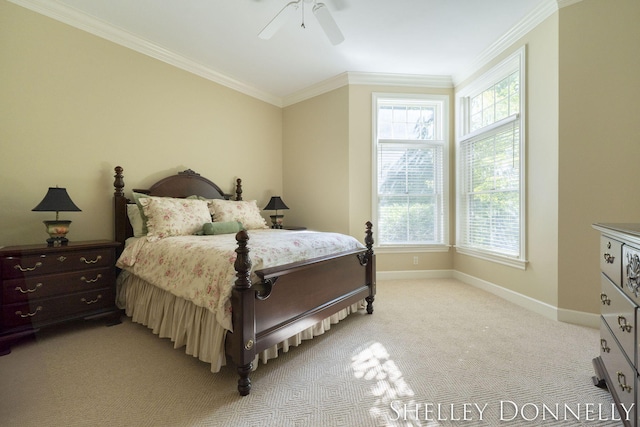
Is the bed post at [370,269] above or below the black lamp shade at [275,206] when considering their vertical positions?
below

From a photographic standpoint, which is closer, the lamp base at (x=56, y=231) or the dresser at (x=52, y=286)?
the dresser at (x=52, y=286)

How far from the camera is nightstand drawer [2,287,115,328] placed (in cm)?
205

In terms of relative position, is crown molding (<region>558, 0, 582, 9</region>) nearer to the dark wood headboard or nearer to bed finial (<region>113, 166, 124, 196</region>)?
the dark wood headboard

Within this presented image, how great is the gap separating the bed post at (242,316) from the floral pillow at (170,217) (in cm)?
143

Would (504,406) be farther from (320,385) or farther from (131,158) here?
(131,158)

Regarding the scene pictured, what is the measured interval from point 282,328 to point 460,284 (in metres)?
2.96

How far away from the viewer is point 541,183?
2.76 metres

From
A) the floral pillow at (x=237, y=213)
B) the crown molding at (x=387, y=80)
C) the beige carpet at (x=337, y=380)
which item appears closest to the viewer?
the beige carpet at (x=337, y=380)

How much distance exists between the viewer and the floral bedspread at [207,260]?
1.68m

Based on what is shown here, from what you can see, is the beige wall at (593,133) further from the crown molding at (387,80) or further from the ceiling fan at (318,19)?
the ceiling fan at (318,19)

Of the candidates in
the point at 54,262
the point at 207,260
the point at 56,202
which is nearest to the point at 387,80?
the point at 207,260

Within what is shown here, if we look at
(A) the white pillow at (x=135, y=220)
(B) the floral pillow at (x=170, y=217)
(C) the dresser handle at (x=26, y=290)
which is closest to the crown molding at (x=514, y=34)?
(B) the floral pillow at (x=170, y=217)

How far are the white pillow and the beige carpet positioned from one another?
35.3 inches

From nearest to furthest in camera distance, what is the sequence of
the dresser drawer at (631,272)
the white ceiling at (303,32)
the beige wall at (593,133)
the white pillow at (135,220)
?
the dresser drawer at (631,272) < the beige wall at (593,133) < the white ceiling at (303,32) < the white pillow at (135,220)
